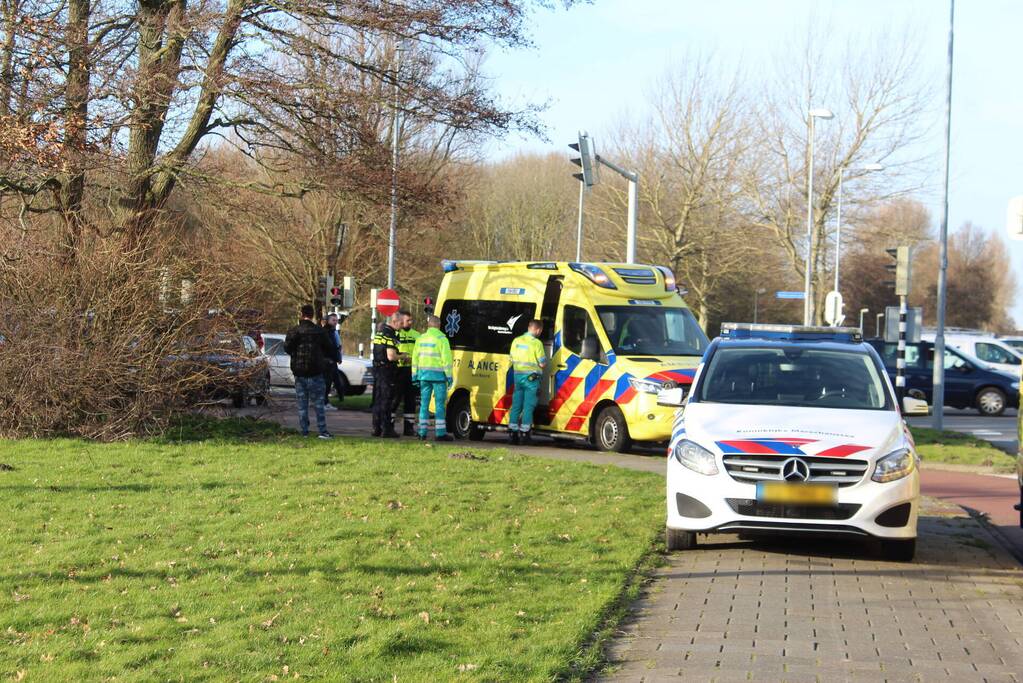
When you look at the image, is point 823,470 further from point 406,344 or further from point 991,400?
point 991,400

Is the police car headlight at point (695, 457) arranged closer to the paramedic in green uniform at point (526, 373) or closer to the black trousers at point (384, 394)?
the paramedic in green uniform at point (526, 373)

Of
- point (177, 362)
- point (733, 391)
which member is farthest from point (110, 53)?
point (733, 391)

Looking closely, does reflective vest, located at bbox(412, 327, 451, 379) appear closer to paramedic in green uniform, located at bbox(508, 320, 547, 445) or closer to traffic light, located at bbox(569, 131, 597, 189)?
paramedic in green uniform, located at bbox(508, 320, 547, 445)

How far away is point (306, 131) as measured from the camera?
1684 cm

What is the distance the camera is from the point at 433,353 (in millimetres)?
16859

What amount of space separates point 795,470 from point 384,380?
948cm

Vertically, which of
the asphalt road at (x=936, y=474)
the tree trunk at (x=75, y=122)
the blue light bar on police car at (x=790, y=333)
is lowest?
the asphalt road at (x=936, y=474)

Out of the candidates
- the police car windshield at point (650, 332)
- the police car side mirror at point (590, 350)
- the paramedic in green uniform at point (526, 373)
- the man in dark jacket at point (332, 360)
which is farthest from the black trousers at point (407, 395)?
the police car windshield at point (650, 332)

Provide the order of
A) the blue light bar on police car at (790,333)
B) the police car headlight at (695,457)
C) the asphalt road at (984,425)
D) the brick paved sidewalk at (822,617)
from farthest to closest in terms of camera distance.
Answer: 1. the asphalt road at (984,425)
2. the blue light bar on police car at (790,333)
3. the police car headlight at (695,457)
4. the brick paved sidewalk at (822,617)

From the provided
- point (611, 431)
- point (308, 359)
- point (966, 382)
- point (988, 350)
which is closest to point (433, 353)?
point (308, 359)

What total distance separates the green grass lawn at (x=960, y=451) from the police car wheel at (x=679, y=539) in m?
9.01

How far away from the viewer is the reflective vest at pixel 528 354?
55.5ft

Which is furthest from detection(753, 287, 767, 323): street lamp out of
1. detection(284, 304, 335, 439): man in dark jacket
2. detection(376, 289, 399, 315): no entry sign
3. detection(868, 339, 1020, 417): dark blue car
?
detection(284, 304, 335, 439): man in dark jacket

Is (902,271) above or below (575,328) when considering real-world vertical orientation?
above
